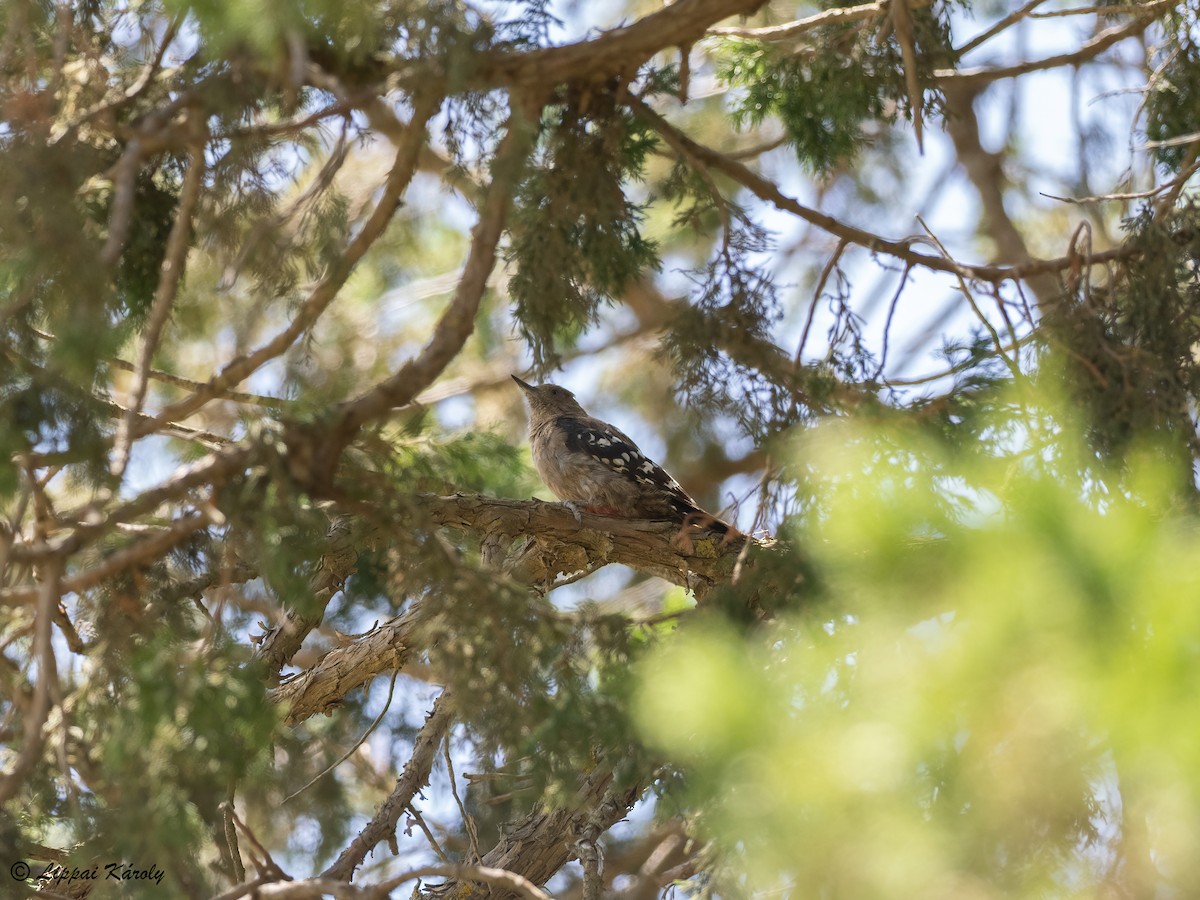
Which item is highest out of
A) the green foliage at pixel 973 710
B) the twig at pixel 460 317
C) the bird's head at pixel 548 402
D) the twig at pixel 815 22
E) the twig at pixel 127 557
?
the bird's head at pixel 548 402

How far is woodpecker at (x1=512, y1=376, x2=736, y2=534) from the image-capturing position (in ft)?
18.7

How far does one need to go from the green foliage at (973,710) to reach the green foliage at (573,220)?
181 centimetres

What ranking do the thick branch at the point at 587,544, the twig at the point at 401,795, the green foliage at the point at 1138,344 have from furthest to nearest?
1. the thick branch at the point at 587,544
2. the green foliage at the point at 1138,344
3. the twig at the point at 401,795

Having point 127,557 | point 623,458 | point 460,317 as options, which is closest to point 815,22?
point 460,317

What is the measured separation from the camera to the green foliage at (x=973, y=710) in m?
1.84

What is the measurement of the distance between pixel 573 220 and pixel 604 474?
7.61 ft

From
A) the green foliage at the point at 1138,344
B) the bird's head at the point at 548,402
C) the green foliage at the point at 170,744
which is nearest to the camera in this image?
the green foliage at the point at 170,744

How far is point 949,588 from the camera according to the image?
2.05 metres

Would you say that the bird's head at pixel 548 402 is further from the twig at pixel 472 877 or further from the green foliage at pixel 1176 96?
the twig at pixel 472 877

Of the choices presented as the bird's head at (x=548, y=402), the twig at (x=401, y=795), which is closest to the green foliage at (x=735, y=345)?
the twig at (x=401, y=795)

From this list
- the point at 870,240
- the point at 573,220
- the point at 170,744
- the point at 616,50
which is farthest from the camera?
the point at 870,240

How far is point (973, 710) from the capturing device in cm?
193

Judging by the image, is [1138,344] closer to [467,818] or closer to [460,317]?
[460,317]

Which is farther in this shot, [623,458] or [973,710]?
[623,458]
